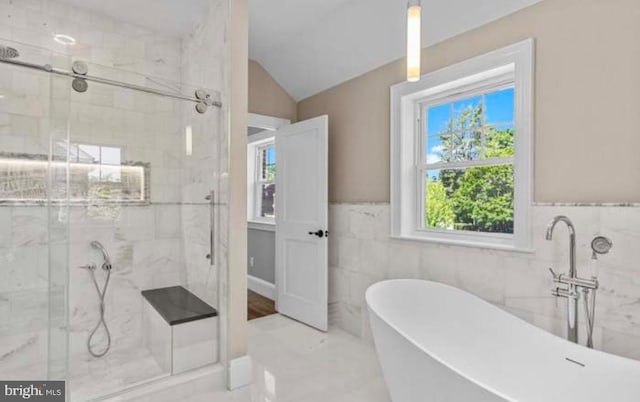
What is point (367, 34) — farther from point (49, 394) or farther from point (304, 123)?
point (49, 394)

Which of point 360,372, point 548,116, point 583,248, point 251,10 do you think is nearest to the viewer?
point 583,248

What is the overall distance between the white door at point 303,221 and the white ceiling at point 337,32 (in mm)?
532

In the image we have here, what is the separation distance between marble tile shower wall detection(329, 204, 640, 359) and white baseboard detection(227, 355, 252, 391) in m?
1.13

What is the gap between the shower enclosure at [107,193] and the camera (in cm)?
200

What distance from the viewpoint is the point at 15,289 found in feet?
6.71

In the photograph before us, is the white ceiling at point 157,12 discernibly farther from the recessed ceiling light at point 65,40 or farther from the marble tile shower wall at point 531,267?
the marble tile shower wall at point 531,267

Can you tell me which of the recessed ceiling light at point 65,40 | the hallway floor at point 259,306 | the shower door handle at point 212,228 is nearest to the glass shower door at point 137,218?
the shower door handle at point 212,228

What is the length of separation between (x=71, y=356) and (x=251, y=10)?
286 centimetres

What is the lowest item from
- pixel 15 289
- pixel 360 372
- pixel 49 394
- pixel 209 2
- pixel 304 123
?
pixel 360 372

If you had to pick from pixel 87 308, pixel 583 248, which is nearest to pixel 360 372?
pixel 583 248

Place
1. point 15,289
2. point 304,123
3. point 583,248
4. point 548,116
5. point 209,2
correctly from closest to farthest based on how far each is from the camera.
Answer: point 583,248
point 548,116
point 15,289
point 209,2
point 304,123

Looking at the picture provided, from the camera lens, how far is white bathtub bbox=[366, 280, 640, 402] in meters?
1.34

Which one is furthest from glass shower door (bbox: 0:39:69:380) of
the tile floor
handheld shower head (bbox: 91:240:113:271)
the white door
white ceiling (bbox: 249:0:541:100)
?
the white door

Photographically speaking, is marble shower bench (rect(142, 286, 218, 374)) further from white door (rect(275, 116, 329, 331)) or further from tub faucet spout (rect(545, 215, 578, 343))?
tub faucet spout (rect(545, 215, 578, 343))
